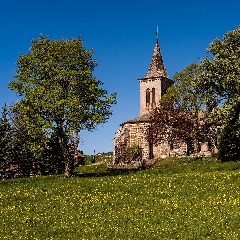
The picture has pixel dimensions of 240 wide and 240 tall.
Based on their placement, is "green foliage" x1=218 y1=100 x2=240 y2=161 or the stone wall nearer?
"green foliage" x1=218 y1=100 x2=240 y2=161

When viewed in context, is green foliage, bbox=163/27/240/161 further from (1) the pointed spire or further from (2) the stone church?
(1) the pointed spire

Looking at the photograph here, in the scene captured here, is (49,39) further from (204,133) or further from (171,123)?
(204,133)

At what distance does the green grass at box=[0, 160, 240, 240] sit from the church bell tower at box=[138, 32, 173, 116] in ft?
204

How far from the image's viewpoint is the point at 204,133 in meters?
64.1

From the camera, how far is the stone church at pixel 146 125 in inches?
2719

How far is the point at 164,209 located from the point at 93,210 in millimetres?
3221

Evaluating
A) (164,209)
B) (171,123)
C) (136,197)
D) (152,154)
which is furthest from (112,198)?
(152,154)

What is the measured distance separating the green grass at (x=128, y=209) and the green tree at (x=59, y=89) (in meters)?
9.23

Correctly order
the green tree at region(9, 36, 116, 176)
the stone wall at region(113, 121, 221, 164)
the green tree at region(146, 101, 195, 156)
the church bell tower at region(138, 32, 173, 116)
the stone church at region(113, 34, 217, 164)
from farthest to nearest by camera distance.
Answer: the church bell tower at region(138, 32, 173, 116)
the stone church at region(113, 34, 217, 164)
the stone wall at region(113, 121, 221, 164)
the green tree at region(146, 101, 195, 156)
the green tree at region(9, 36, 116, 176)

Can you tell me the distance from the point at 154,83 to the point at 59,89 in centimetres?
5574

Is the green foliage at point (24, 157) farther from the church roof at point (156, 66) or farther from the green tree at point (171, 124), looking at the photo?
the church roof at point (156, 66)

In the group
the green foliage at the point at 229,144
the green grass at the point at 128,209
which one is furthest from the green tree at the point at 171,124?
the green grass at the point at 128,209

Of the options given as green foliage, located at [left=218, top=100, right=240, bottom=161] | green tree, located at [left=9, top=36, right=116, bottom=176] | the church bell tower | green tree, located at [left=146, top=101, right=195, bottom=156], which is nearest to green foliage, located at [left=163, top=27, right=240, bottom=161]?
green foliage, located at [left=218, top=100, right=240, bottom=161]

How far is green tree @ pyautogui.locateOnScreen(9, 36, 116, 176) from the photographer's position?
119ft
